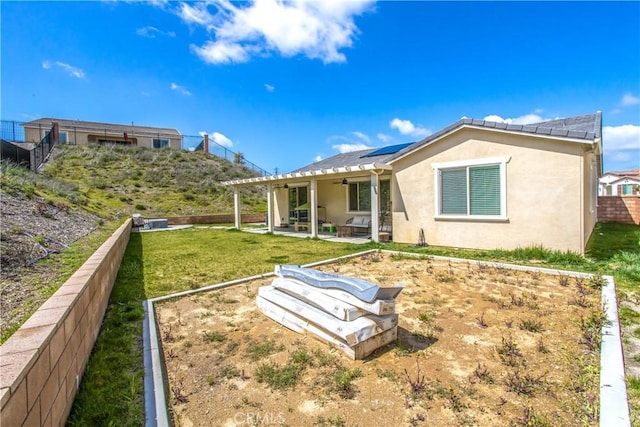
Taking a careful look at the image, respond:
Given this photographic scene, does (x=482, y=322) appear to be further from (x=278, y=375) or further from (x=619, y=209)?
(x=619, y=209)

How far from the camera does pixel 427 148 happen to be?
10312 millimetres

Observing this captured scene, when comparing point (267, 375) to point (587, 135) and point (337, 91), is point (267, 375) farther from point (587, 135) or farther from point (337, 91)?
point (337, 91)

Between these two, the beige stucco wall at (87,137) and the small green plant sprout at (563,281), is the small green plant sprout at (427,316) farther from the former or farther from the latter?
the beige stucco wall at (87,137)

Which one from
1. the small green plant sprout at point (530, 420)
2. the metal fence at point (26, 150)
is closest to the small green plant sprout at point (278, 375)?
the small green plant sprout at point (530, 420)

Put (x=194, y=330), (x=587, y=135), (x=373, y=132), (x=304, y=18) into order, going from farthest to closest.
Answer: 1. (x=373, y=132)
2. (x=304, y=18)
3. (x=587, y=135)
4. (x=194, y=330)

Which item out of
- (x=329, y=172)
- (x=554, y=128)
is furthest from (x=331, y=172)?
(x=554, y=128)

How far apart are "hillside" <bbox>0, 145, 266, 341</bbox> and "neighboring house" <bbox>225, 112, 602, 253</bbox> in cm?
839

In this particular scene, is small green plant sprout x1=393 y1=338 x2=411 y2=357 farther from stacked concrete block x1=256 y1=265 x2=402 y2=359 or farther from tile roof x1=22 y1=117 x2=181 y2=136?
tile roof x1=22 y1=117 x2=181 y2=136

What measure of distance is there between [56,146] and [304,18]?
3283 cm

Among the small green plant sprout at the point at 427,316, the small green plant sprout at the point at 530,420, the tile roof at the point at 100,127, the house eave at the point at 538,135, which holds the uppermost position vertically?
the tile roof at the point at 100,127

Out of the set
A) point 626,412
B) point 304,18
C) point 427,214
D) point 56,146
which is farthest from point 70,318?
point 56,146

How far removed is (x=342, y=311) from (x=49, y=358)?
2429mm

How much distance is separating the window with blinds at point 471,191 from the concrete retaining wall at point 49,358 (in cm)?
923

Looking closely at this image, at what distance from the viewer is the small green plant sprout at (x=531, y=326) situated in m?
3.87
